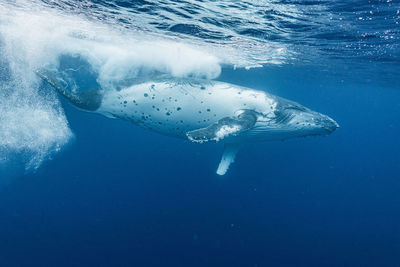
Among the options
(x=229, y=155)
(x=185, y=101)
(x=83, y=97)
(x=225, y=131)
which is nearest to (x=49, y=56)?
(x=83, y=97)

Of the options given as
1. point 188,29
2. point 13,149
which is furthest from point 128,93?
point 13,149

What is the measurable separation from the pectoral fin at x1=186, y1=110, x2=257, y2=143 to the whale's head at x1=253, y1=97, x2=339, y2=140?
565 mm

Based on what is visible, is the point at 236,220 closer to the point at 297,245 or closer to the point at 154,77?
the point at 297,245

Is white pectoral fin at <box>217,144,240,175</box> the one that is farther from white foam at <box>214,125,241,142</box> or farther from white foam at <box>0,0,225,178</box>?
white foam at <box>0,0,225,178</box>

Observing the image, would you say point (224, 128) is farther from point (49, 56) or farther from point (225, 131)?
point (49, 56)

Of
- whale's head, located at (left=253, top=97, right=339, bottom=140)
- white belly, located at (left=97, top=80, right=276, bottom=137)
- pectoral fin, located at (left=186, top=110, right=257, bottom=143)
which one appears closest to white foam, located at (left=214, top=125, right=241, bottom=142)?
pectoral fin, located at (left=186, top=110, right=257, bottom=143)

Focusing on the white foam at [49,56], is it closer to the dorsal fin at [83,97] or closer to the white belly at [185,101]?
the dorsal fin at [83,97]

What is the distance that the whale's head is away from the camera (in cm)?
784

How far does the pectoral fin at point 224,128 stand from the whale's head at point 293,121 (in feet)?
1.85

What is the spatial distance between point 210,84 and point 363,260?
20150 mm

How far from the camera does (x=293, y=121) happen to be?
795cm

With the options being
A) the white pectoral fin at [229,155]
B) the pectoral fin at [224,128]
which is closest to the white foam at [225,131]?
the pectoral fin at [224,128]

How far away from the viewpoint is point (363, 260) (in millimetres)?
19766

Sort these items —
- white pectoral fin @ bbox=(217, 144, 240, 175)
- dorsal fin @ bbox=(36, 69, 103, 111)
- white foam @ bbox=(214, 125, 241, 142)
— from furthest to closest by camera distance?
1. white pectoral fin @ bbox=(217, 144, 240, 175)
2. dorsal fin @ bbox=(36, 69, 103, 111)
3. white foam @ bbox=(214, 125, 241, 142)
